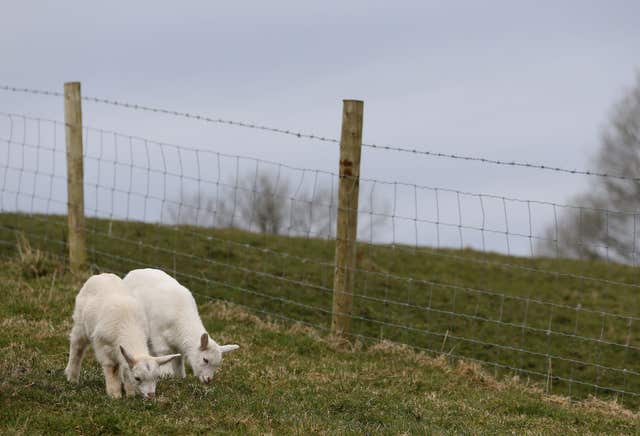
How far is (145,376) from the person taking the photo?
284 inches

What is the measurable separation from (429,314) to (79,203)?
542cm

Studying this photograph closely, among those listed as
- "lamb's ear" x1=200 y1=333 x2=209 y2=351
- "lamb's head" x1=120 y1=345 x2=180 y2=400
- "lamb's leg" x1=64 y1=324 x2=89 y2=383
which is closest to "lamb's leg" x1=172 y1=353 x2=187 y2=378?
"lamb's ear" x1=200 y1=333 x2=209 y2=351

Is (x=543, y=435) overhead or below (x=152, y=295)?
below

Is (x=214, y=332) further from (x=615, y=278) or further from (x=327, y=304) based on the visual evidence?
(x=615, y=278)

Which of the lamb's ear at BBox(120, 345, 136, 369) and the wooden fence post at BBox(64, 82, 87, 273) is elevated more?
the wooden fence post at BBox(64, 82, 87, 273)

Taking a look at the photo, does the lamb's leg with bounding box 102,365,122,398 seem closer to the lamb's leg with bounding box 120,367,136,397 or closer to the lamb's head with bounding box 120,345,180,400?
the lamb's leg with bounding box 120,367,136,397

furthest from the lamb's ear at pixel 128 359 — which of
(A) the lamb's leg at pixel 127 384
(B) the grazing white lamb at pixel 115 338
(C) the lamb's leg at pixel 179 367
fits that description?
(C) the lamb's leg at pixel 179 367

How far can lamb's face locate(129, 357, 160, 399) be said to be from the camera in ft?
Answer: 23.7

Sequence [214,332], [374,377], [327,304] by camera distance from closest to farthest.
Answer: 1. [374,377]
2. [214,332]
3. [327,304]

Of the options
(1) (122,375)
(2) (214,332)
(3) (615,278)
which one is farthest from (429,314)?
(1) (122,375)

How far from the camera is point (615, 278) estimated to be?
1925cm

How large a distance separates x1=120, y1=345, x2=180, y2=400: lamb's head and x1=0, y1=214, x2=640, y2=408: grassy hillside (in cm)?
437

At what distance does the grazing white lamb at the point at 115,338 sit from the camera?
728cm

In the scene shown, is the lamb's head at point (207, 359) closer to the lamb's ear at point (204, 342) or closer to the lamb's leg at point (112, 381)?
the lamb's ear at point (204, 342)
